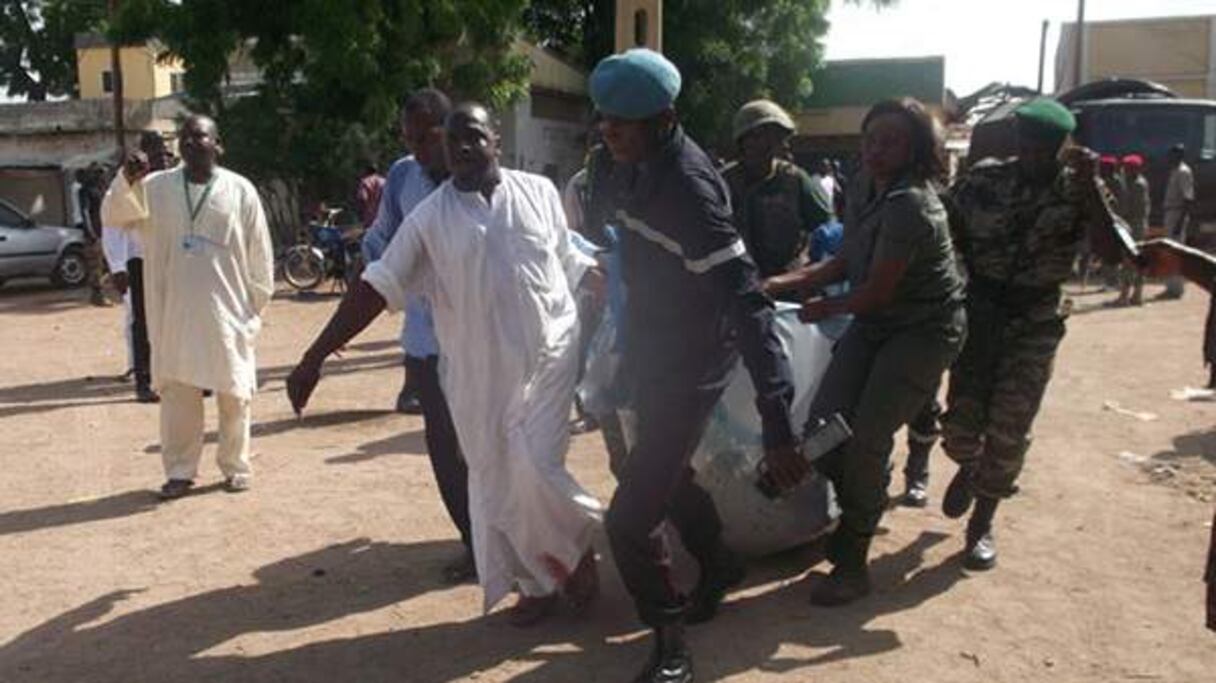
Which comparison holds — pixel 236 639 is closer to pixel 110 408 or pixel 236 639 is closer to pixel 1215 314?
A: pixel 1215 314

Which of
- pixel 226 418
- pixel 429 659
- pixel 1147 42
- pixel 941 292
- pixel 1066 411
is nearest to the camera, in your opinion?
pixel 429 659

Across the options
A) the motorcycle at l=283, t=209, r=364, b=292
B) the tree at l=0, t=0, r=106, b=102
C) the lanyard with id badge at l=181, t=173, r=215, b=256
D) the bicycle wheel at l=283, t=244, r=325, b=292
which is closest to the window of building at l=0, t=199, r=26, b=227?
the motorcycle at l=283, t=209, r=364, b=292

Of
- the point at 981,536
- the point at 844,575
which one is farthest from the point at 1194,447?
the point at 844,575

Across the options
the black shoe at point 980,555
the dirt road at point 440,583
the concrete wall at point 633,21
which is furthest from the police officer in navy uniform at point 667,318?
the concrete wall at point 633,21

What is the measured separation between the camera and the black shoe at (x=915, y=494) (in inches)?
209

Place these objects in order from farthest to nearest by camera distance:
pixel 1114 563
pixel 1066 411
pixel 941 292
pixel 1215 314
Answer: pixel 1066 411
pixel 1114 563
pixel 941 292
pixel 1215 314

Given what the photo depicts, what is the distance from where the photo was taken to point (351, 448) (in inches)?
262

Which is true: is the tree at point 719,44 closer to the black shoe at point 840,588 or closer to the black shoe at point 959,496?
the black shoe at point 959,496

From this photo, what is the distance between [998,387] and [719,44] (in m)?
20.2

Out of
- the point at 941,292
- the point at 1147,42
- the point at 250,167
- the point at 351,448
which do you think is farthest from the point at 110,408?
the point at 1147,42

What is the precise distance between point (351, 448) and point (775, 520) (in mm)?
3159

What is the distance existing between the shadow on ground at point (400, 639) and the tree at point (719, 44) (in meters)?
20.2

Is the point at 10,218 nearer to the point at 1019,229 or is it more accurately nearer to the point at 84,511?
the point at 84,511

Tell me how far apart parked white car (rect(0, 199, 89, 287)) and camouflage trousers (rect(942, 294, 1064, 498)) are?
15644 mm
